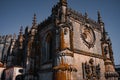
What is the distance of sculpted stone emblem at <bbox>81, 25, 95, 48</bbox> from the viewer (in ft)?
68.9

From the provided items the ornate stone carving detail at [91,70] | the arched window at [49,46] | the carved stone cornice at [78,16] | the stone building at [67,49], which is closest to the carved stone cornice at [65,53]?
the stone building at [67,49]

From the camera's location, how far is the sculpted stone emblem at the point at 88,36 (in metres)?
21.0

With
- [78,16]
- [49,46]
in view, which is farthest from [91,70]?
[78,16]

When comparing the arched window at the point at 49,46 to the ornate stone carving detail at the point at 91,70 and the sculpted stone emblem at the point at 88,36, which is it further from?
the ornate stone carving detail at the point at 91,70

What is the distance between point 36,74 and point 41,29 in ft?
24.4

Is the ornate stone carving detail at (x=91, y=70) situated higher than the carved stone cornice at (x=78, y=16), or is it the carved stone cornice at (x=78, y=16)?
the carved stone cornice at (x=78, y=16)

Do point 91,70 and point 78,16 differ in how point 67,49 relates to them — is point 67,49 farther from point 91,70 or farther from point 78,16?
point 78,16

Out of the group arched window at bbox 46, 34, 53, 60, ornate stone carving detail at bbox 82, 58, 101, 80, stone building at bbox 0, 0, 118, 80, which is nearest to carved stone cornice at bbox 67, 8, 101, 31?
stone building at bbox 0, 0, 118, 80

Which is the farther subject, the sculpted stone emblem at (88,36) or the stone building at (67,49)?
the sculpted stone emblem at (88,36)

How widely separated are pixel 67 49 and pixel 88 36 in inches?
278

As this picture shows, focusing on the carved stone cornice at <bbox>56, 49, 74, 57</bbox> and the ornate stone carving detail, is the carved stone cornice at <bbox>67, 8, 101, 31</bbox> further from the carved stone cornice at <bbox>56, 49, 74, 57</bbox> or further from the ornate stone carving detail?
the ornate stone carving detail

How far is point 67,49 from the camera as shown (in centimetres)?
1684

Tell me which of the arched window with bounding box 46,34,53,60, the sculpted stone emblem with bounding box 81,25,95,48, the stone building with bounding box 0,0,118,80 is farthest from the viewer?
the sculpted stone emblem with bounding box 81,25,95,48

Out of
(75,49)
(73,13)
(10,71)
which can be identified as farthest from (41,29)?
(10,71)
